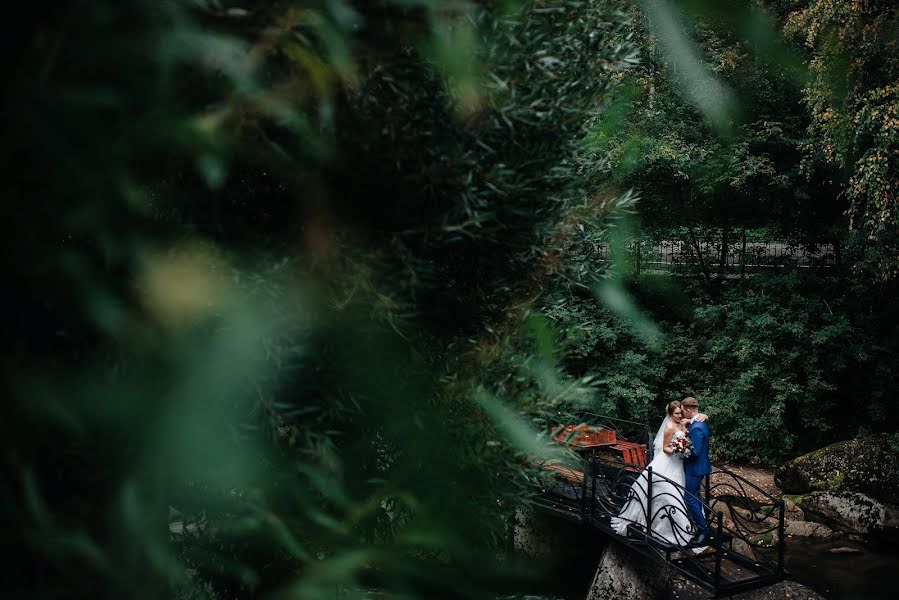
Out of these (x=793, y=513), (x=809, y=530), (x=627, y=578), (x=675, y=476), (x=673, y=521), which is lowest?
(x=627, y=578)

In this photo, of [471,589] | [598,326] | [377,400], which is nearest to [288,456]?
[377,400]

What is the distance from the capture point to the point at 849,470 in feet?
34.4

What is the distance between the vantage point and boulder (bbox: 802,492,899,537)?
31.6 ft

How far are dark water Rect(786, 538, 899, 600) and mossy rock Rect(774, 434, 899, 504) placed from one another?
1.02 m

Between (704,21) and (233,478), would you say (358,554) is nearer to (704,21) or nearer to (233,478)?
(233,478)

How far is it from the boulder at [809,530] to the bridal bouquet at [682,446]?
168 inches

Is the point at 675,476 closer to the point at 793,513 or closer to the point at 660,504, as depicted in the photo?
the point at 660,504

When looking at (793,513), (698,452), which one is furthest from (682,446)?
(793,513)

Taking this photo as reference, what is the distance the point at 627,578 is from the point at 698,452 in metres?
1.50

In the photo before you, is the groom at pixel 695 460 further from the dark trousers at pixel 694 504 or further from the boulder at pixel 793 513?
the boulder at pixel 793 513

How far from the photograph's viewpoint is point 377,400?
236 centimetres

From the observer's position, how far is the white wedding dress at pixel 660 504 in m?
6.53

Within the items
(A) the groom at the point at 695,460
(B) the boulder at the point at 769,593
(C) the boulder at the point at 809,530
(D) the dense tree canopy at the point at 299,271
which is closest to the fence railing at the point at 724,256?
(C) the boulder at the point at 809,530

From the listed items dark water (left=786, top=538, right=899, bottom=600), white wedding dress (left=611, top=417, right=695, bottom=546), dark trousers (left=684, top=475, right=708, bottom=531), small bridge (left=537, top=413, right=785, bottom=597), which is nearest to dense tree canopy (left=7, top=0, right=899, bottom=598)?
small bridge (left=537, top=413, right=785, bottom=597)
